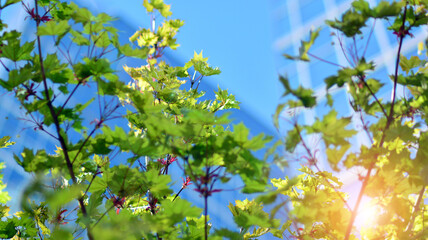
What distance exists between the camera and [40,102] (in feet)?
3.33

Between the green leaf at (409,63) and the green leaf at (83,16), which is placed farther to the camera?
the green leaf at (409,63)

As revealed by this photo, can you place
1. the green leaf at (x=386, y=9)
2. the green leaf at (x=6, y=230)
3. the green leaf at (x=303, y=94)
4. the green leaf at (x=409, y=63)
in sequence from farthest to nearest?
1. the green leaf at (x=6, y=230)
2. the green leaf at (x=409, y=63)
3. the green leaf at (x=386, y=9)
4. the green leaf at (x=303, y=94)

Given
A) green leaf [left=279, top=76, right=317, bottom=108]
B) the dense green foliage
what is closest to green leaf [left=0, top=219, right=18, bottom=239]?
the dense green foliage

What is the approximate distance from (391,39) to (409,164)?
15.4 m

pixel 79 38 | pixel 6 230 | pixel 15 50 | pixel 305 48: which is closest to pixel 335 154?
pixel 305 48

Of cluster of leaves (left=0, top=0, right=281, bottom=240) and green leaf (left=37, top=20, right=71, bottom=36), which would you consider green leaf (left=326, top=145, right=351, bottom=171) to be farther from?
green leaf (left=37, top=20, right=71, bottom=36)

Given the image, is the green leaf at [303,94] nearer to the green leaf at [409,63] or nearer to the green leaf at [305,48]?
the green leaf at [305,48]

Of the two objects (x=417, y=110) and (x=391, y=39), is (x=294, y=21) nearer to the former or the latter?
(x=391, y=39)

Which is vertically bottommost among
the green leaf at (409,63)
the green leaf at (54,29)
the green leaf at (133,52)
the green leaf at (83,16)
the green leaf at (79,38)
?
the green leaf at (54,29)

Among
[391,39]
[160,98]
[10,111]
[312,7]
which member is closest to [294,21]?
[312,7]

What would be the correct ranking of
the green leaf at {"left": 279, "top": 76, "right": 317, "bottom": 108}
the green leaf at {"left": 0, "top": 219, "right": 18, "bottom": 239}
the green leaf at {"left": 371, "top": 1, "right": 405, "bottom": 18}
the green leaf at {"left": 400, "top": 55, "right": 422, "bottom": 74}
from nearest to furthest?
the green leaf at {"left": 279, "top": 76, "right": 317, "bottom": 108} → the green leaf at {"left": 371, "top": 1, "right": 405, "bottom": 18} → the green leaf at {"left": 400, "top": 55, "right": 422, "bottom": 74} → the green leaf at {"left": 0, "top": 219, "right": 18, "bottom": 239}

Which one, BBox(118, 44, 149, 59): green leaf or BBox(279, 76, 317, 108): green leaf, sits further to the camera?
BBox(118, 44, 149, 59): green leaf

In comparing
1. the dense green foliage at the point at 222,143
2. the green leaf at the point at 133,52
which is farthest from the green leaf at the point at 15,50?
the green leaf at the point at 133,52

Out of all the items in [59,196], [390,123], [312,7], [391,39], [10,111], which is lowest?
[59,196]
